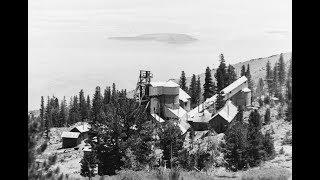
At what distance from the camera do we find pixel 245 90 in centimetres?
4022

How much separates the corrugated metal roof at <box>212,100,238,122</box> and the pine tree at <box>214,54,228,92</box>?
675 centimetres

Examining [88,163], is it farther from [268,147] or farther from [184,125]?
[184,125]

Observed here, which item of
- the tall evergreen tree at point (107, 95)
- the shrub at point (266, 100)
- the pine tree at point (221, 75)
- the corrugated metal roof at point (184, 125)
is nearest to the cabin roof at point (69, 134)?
the tall evergreen tree at point (107, 95)

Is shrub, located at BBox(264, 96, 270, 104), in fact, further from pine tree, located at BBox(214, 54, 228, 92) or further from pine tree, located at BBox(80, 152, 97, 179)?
pine tree, located at BBox(80, 152, 97, 179)

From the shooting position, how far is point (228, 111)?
35.1 meters

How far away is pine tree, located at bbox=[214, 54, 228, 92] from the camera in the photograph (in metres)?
44.7

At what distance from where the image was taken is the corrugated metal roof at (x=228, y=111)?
110 feet

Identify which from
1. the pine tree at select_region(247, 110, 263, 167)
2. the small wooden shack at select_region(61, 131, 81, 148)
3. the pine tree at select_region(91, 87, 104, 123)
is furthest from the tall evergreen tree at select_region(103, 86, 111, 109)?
the pine tree at select_region(247, 110, 263, 167)

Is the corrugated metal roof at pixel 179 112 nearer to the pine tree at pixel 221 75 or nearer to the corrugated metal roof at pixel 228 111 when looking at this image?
the corrugated metal roof at pixel 228 111

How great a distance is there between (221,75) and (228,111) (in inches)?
437
